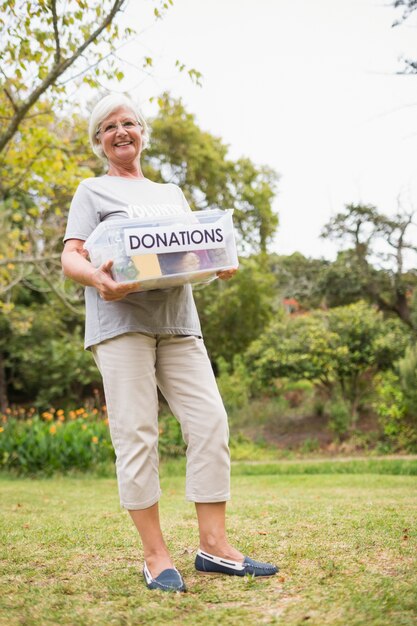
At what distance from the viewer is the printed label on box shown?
2510mm

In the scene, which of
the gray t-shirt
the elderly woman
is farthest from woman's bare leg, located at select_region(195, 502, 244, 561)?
the gray t-shirt

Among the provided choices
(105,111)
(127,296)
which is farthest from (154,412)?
(105,111)

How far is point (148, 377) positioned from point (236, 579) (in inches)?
33.1

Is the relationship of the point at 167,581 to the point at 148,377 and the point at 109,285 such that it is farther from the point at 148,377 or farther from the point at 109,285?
the point at 109,285

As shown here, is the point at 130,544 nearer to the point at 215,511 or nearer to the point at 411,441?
the point at 215,511

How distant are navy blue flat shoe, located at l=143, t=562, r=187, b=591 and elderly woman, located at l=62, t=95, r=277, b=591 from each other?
0.01 metres

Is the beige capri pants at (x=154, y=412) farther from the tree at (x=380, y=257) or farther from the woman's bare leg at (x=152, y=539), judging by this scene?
the tree at (x=380, y=257)

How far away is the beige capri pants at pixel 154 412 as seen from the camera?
267 centimetres

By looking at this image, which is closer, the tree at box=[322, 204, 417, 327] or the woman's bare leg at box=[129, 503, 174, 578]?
the woman's bare leg at box=[129, 503, 174, 578]

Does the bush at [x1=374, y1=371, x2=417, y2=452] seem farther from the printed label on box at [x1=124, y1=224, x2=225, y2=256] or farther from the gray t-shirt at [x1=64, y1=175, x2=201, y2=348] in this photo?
the printed label on box at [x1=124, y1=224, x2=225, y2=256]

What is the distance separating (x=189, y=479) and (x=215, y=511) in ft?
0.54

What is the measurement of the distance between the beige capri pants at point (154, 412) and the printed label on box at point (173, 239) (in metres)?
0.40

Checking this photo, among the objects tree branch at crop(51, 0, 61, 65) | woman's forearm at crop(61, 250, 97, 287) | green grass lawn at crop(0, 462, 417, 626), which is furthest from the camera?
tree branch at crop(51, 0, 61, 65)

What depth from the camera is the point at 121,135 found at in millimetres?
2891
